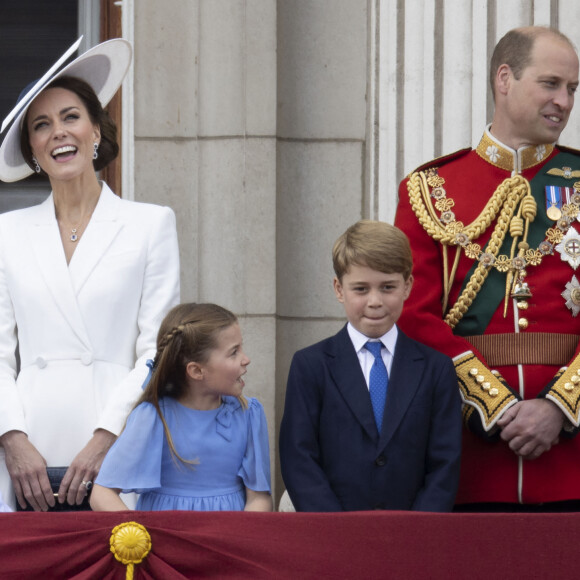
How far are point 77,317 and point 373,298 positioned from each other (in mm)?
850

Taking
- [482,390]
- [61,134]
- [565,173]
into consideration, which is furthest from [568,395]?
[61,134]

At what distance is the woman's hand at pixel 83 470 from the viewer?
3.66m

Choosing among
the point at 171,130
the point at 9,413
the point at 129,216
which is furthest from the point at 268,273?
the point at 9,413

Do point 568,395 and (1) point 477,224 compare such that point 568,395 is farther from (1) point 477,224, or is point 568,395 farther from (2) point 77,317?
(2) point 77,317

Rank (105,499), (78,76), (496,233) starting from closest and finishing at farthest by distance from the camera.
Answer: (105,499) → (496,233) → (78,76)

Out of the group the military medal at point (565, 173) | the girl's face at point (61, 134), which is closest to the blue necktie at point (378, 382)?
the military medal at point (565, 173)

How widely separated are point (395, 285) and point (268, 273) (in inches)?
68.6

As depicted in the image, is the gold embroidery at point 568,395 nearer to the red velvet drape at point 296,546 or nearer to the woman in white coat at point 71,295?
the red velvet drape at point 296,546

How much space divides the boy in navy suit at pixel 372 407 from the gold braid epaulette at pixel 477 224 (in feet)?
0.55

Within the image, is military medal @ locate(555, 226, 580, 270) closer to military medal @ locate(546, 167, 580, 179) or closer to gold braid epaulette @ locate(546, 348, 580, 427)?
military medal @ locate(546, 167, 580, 179)

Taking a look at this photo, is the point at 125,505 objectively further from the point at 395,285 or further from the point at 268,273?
the point at 268,273

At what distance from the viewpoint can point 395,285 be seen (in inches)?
145

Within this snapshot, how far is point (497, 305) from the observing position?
149 inches

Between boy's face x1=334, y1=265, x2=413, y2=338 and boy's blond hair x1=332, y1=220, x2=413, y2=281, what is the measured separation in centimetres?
2
